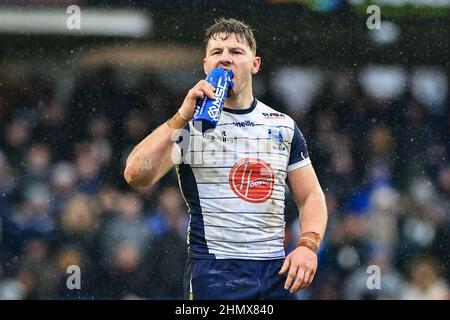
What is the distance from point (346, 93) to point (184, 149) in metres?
3.84

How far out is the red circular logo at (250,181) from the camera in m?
3.17

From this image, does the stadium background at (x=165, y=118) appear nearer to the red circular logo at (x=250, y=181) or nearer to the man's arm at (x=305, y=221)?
the man's arm at (x=305, y=221)

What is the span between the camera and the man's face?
3244 millimetres

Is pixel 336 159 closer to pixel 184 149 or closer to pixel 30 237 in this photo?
pixel 30 237

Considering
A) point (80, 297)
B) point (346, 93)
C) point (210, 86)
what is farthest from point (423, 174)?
point (210, 86)

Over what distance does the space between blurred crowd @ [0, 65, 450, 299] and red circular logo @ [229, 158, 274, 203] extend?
301cm

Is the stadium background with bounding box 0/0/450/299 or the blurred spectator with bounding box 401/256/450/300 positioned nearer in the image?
the stadium background with bounding box 0/0/450/299

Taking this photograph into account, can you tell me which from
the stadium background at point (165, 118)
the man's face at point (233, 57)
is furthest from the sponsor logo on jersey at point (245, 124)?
the stadium background at point (165, 118)
